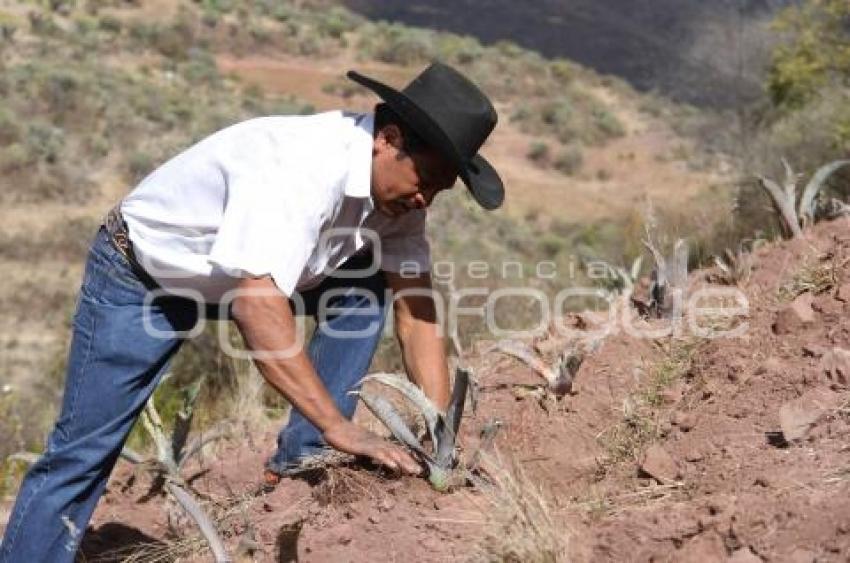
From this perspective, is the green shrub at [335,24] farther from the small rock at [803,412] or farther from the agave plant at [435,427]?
the small rock at [803,412]

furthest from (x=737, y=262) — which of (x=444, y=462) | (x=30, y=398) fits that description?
(x=30, y=398)

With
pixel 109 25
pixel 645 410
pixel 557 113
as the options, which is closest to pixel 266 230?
pixel 645 410

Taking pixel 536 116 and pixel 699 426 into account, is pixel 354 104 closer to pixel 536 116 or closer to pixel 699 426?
pixel 536 116

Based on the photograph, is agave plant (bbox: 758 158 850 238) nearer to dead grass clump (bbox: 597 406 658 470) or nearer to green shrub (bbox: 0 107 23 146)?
dead grass clump (bbox: 597 406 658 470)

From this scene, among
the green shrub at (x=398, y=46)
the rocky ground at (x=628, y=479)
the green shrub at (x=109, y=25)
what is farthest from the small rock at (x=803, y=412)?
the green shrub at (x=398, y=46)

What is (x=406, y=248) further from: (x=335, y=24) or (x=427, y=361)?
(x=335, y=24)

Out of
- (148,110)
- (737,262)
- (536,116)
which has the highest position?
(737,262)

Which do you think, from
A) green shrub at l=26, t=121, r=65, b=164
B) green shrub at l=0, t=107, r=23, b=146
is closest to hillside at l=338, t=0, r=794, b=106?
green shrub at l=26, t=121, r=65, b=164

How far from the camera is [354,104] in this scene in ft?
101

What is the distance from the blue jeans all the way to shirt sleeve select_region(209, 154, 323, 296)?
533mm

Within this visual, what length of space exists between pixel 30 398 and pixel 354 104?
22369mm

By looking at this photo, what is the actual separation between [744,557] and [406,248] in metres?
1.73

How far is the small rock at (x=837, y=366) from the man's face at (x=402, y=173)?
1218mm

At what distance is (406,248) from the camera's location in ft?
13.3
